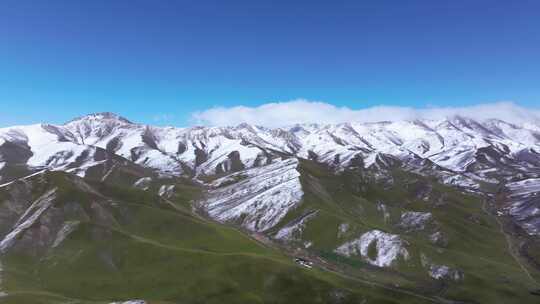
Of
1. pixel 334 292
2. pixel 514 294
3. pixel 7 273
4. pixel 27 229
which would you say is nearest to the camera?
pixel 334 292

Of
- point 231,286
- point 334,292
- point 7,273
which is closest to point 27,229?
point 7,273

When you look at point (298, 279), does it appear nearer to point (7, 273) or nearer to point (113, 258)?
point (113, 258)

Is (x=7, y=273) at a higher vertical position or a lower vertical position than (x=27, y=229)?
lower

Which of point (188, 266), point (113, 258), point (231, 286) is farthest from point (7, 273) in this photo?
point (231, 286)

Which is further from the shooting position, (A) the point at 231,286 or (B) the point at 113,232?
(B) the point at 113,232

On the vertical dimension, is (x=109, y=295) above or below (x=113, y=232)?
below

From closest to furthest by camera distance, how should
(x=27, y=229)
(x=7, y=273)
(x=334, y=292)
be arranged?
(x=334, y=292), (x=7, y=273), (x=27, y=229)

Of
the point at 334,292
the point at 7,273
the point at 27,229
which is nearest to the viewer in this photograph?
the point at 334,292

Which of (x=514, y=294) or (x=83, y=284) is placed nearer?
(x=83, y=284)

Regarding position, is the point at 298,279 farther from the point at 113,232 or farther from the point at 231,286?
the point at 113,232
